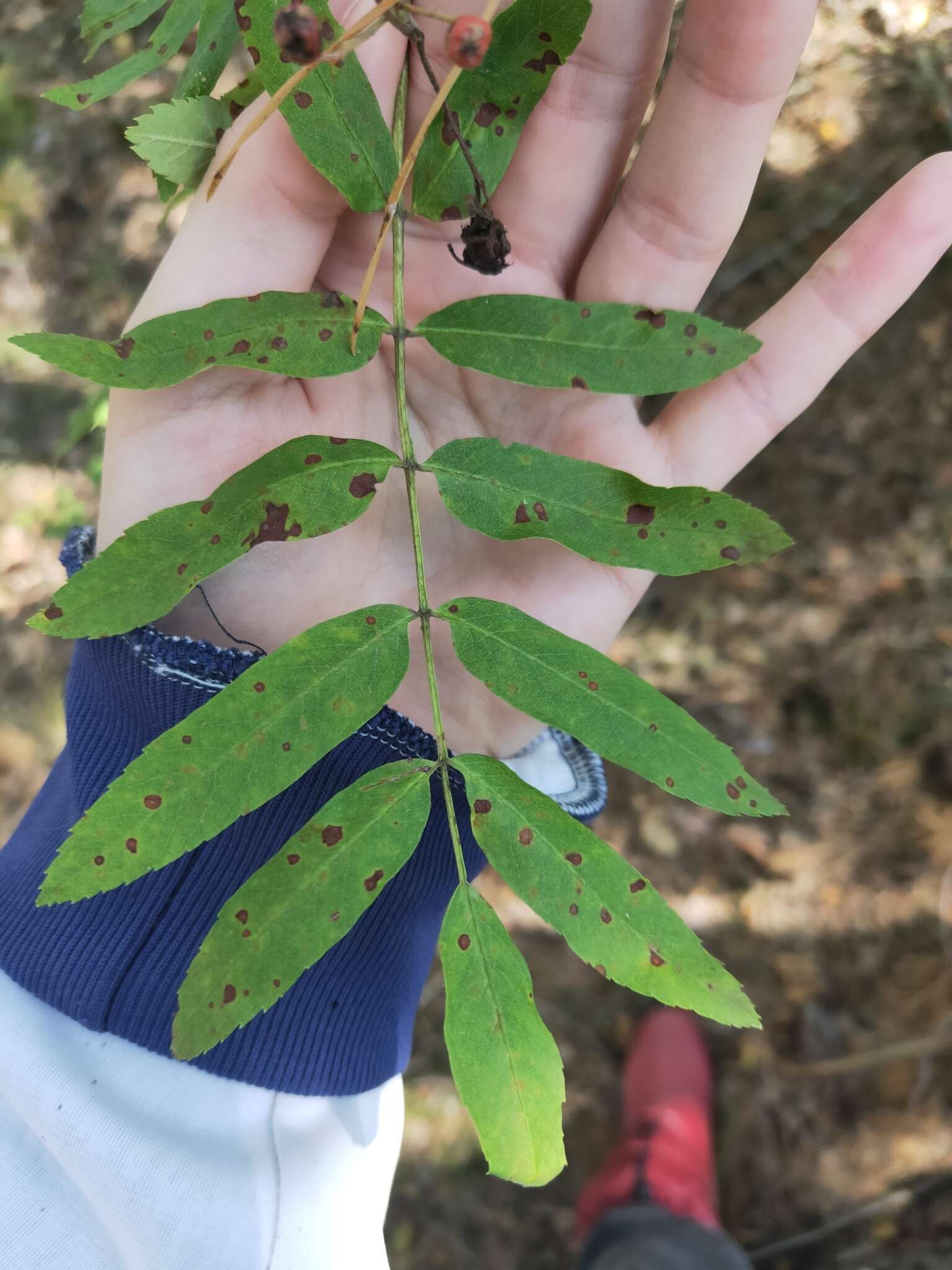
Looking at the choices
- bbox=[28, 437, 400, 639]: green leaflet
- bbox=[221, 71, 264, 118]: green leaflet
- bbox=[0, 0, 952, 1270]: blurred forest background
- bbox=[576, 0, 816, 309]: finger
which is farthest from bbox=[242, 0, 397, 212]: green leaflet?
bbox=[0, 0, 952, 1270]: blurred forest background

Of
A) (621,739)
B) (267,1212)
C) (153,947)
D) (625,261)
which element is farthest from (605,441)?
(267,1212)

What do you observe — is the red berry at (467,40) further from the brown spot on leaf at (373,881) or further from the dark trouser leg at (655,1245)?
the dark trouser leg at (655,1245)

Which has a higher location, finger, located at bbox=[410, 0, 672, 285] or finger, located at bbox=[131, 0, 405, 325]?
finger, located at bbox=[410, 0, 672, 285]

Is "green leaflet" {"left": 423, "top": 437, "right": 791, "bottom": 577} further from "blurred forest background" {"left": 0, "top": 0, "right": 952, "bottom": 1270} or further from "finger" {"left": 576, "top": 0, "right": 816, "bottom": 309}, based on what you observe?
"blurred forest background" {"left": 0, "top": 0, "right": 952, "bottom": 1270}

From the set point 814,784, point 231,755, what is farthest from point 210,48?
point 814,784

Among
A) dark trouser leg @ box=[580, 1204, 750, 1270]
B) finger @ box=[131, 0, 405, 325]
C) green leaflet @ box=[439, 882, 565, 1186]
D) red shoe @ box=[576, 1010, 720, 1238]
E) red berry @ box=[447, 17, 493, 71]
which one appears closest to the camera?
red berry @ box=[447, 17, 493, 71]

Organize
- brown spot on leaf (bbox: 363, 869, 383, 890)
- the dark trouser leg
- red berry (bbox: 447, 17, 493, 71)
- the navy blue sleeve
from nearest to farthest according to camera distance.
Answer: red berry (bbox: 447, 17, 493, 71), brown spot on leaf (bbox: 363, 869, 383, 890), the navy blue sleeve, the dark trouser leg
